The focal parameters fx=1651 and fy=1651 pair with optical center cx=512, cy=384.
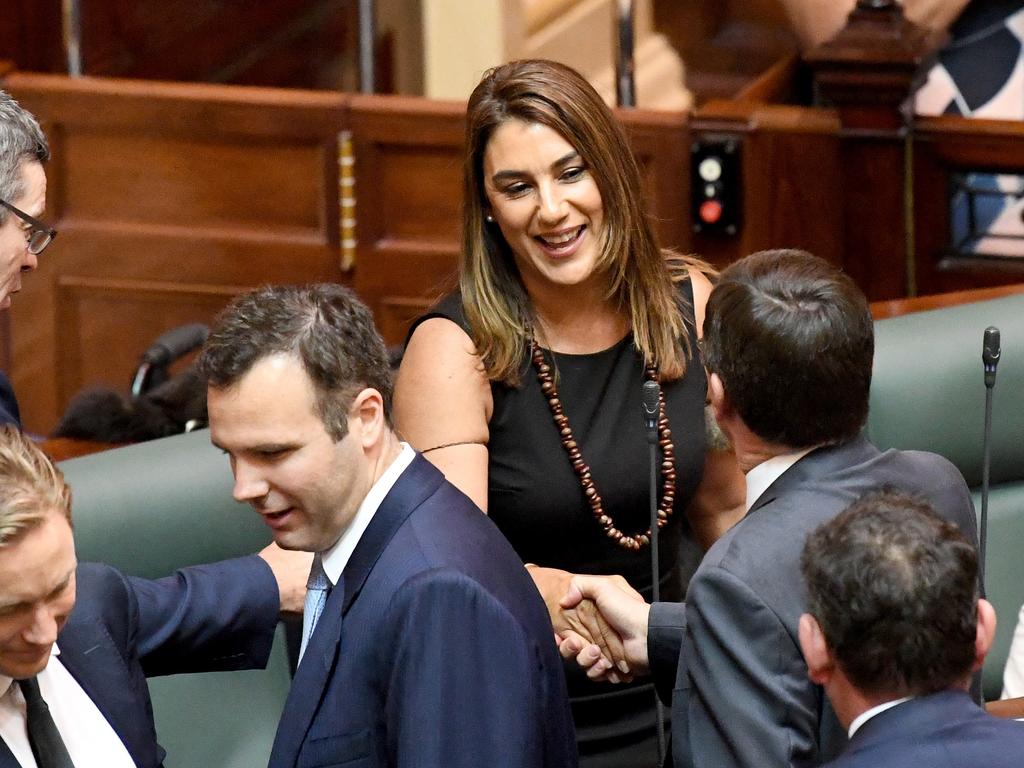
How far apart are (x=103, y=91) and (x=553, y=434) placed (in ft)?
9.89

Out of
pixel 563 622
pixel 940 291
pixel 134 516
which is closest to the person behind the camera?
pixel 563 622

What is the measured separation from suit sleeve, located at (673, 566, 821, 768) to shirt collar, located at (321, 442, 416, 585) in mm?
296

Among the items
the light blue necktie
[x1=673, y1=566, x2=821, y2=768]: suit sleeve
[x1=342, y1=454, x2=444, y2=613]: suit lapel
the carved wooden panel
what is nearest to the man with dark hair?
[x1=673, y1=566, x2=821, y2=768]: suit sleeve

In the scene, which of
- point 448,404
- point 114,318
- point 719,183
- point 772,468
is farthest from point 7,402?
point 114,318

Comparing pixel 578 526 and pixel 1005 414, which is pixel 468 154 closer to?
pixel 578 526

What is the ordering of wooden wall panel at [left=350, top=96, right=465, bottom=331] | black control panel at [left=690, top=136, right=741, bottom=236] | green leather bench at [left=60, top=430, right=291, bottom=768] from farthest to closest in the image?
wooden wall panel at [left=350, top=96, right=465, bottom=331] → black control panel at [left=690, top=136, right=741, bottom=236] → green leather bench at [left=60, top=430, right=291, bottom=768]

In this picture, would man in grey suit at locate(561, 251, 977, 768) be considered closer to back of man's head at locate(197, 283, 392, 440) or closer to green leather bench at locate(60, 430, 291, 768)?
back of man's head at locate(197, 283, 392, 440)

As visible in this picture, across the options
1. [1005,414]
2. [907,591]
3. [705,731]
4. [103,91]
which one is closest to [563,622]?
[705,731]

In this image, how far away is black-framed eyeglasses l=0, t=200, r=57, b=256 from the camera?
6.36 ft

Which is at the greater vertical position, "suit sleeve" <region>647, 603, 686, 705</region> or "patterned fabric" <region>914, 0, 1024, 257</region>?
"patterned fabric" <region>914, 0, 1024, 257</region>

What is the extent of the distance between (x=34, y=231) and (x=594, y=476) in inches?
29.2

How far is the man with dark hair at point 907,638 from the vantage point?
1.28 metres

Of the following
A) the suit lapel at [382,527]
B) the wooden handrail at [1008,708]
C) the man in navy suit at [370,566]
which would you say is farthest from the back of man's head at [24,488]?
the wooden handrail at [1008,708]

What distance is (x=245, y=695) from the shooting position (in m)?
2.49
